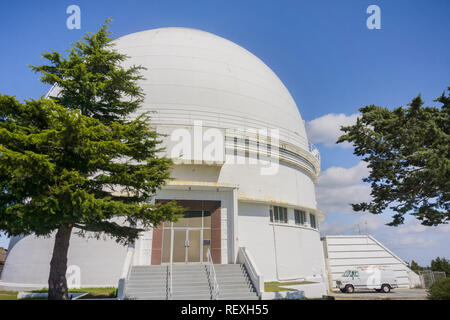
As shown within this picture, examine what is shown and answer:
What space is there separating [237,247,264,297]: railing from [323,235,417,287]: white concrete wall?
552 inches

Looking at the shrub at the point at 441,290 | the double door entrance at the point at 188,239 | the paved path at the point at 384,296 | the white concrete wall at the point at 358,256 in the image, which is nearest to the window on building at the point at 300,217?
the paved path at the point at 384,296

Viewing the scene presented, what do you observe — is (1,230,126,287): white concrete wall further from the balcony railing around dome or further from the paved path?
the paved path

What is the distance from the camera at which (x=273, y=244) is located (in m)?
17.4

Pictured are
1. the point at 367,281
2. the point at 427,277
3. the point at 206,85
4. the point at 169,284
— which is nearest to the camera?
the point at 169,284

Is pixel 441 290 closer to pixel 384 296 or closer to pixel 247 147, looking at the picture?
pixel 384 296

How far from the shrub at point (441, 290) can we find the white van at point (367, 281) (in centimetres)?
870

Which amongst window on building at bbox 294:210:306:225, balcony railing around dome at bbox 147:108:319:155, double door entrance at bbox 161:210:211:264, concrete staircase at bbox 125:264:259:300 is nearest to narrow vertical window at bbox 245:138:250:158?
balcony railing around dome at bbox 147:108:319:155

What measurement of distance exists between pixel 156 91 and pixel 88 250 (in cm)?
1023

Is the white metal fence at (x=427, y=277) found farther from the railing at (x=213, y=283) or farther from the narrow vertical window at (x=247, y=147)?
the railing at (x=213, y=283)

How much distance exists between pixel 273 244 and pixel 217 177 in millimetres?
5190

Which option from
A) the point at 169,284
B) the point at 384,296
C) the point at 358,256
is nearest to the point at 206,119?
the point at 169,284

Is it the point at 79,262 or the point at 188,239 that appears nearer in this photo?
the point at 79,262
